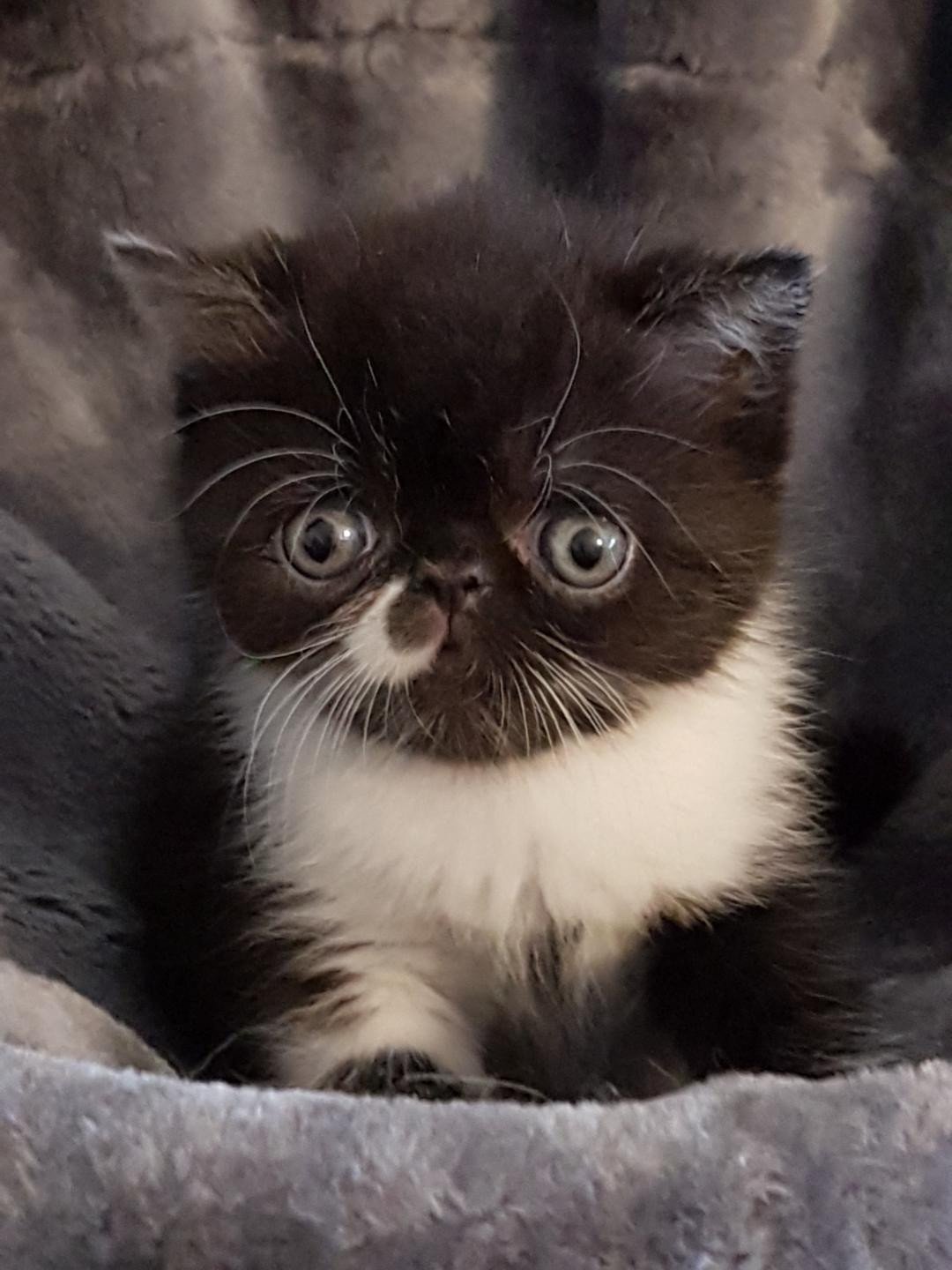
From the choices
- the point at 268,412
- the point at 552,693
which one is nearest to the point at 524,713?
the point at 552,693

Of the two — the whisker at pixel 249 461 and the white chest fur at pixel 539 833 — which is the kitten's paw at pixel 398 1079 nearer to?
the white chest fur at pixel 539 833

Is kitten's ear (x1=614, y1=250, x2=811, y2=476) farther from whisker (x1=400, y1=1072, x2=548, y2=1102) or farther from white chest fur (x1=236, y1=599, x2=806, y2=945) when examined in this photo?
whisker (x1=400, y1=1072, x2=548, y2=1102)

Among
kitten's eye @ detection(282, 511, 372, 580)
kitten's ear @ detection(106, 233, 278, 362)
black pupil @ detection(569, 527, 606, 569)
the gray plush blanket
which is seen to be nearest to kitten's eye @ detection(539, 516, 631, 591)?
black pupil @ detection(569, 527, 606, 569)

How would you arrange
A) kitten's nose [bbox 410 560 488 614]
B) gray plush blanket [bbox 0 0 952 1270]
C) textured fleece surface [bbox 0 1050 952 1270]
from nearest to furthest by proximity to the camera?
textured fleece surface [bbox 0 1050 952 1270]
kitten's nose [bbox 410 560 488 614]
gray plush blanket [bbox 0 0 952 1270]

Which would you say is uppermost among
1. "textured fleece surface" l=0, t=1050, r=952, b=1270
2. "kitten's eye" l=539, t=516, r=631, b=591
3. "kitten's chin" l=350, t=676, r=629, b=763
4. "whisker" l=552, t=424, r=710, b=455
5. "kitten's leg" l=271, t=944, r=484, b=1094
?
"whisker" l=552, t=424, r=710, b=455

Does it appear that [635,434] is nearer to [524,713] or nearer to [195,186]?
[524,713]

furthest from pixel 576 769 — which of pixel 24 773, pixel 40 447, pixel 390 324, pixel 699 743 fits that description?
pixel 40 447

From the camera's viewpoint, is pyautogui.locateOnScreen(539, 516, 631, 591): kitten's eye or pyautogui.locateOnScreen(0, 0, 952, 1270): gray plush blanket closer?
pyautogui.locateOnScreen(539, 516, 631, 591): kitten's eye
